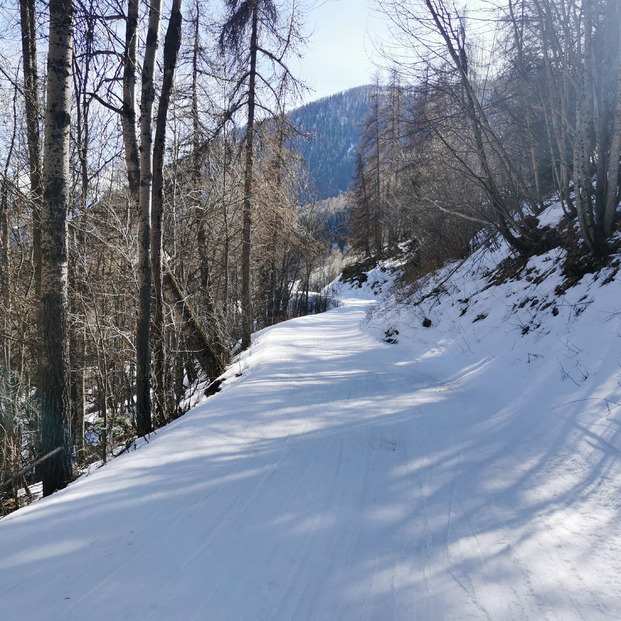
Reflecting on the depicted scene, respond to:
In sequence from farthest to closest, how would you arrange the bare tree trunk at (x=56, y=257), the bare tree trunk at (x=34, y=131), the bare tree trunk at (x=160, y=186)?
1. the bare tree trunk at (x=34, y=131)
2. the bare tree trunk at (x=160, y=186)
3. the bare tree trunk at (x=56, y=257)

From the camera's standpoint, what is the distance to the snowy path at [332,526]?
1.72 metres

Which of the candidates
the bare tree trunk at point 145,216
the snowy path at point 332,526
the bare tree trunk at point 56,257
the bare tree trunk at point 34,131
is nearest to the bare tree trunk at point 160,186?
the bare tree trunk at point 145,216

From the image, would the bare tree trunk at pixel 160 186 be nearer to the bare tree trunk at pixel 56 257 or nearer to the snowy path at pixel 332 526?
the bare tree trunk at pixel 56 257

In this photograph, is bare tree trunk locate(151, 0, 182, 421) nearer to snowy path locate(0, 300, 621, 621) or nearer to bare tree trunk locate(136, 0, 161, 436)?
bare tree trunk locate(136, 0, 161, 436)

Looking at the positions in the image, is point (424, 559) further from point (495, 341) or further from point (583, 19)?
point (583, 19)

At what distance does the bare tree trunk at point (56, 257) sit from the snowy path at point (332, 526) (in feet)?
4.89

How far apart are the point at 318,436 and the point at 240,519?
129 cm

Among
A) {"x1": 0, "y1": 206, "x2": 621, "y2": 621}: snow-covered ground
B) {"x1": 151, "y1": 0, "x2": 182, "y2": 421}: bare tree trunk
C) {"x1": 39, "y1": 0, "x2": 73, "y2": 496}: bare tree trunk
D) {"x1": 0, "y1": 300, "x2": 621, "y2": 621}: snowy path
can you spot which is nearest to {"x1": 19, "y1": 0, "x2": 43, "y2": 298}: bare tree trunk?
{"x1": 151, "y1": 0, "x2": 182, "y2": 421}: bare tree trunk

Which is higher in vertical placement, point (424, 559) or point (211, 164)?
point (211, 164)

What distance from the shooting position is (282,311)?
20.0 m

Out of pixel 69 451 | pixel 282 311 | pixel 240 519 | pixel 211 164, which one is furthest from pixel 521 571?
pixel 282 311

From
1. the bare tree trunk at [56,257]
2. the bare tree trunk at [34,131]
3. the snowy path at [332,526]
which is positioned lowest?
the snowy path at [332,526]

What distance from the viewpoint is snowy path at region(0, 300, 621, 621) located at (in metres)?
1.72

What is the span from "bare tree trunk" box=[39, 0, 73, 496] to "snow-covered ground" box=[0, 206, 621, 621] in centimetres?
151
